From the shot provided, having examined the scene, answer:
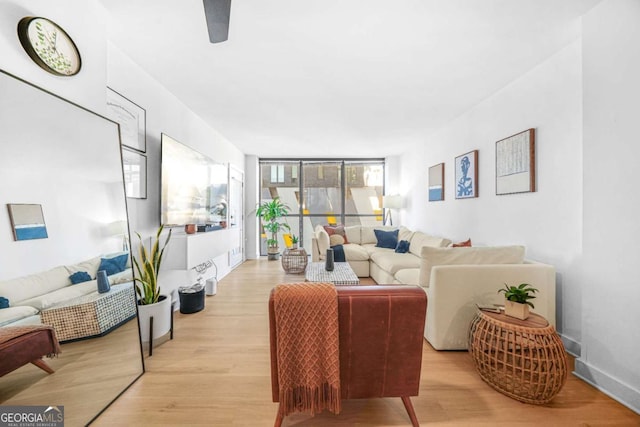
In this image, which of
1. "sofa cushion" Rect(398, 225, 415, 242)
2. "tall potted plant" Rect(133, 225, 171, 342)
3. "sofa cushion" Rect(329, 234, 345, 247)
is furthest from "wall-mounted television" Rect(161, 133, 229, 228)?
"sofa cushion" Rect(398, 225, 415, 242)

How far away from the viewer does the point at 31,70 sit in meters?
1.26

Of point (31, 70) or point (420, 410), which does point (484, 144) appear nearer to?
point (420, 410)

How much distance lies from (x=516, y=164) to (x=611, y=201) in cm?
109

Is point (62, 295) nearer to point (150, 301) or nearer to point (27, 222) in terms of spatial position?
point (27, 222)

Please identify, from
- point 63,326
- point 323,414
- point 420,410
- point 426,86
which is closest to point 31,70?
point 63,326

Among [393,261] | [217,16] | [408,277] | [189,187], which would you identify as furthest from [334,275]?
[217,16]

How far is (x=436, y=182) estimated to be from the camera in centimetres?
424

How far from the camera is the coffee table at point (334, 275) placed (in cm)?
284

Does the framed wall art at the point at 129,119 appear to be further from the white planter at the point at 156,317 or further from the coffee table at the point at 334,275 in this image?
the coffee table at the point at 334,275

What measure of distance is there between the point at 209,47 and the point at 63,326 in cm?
208

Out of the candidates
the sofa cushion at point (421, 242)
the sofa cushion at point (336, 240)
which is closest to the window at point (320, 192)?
the sofa cushion at point (336, 240)

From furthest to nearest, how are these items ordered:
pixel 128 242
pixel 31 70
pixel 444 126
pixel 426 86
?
pixel 444 126, pixel 426 86, pixel 128 242, pixel 31 70

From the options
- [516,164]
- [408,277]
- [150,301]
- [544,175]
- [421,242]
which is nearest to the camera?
[150,301]

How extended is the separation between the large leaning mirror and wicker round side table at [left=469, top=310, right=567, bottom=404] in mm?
2361
